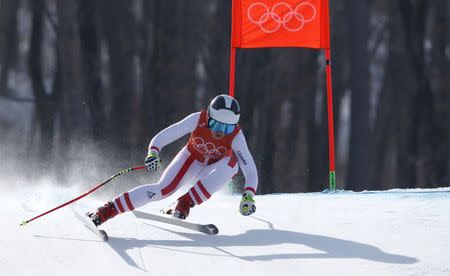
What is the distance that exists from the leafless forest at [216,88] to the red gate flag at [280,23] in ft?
6.11

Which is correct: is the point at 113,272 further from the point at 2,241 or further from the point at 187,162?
the point at 187,162

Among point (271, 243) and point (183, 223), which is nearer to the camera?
point (271, 243)

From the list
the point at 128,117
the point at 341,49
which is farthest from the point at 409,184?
the point at 128,117

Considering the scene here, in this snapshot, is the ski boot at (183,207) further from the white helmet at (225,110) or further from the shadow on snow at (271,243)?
the white helmet at (225,110)

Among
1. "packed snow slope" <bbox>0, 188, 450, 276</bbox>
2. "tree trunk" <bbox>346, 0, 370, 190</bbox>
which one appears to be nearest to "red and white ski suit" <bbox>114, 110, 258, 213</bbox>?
"packed snow slope" <bbox>0, 188, 450, 276</bbox>

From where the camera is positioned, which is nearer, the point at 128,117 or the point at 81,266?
the point at 81,266

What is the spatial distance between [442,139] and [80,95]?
14.3 feet

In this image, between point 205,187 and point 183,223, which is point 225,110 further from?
point 183,223

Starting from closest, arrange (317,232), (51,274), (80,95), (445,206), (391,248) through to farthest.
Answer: (51,274) < (391,248) < (317,232) < (445,206) < (80,95)

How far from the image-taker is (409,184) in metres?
7.94

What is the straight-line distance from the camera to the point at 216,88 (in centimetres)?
768

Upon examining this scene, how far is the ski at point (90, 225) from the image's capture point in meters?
3.51

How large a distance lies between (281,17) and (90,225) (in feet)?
9.22

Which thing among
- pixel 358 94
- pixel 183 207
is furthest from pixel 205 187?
pixel 358 94
